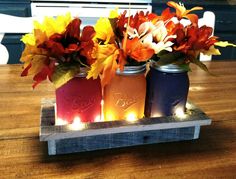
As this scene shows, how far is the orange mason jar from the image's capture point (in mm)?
653

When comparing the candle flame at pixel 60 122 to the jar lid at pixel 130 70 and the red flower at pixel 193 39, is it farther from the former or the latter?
the red flower at pixel 193 39

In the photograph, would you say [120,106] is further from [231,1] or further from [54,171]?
[231,1]

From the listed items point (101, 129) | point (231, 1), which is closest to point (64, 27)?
point (101, 129)

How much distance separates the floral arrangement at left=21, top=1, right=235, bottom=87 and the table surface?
17 centimetres

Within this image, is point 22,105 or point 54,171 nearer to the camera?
point 54,171

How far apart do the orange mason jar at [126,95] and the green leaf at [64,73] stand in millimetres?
92

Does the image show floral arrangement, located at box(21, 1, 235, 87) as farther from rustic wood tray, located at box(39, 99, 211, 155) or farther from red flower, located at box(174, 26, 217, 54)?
rustic wood tray, located at box(39, 99, 211, 155)

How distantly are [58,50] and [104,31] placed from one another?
0.11 m

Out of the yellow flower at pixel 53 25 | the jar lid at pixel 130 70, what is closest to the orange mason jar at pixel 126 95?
the jar lid at pixel 130 70

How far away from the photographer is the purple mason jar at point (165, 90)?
2.24 feet

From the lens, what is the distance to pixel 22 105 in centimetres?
91

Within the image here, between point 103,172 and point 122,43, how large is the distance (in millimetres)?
269

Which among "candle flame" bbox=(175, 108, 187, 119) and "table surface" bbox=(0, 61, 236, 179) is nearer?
"table surface" bbox=(0, 61, 236, 179)

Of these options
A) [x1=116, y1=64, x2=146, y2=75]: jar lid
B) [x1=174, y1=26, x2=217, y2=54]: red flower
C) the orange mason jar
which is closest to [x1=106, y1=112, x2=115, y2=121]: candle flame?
the orange mason jar
